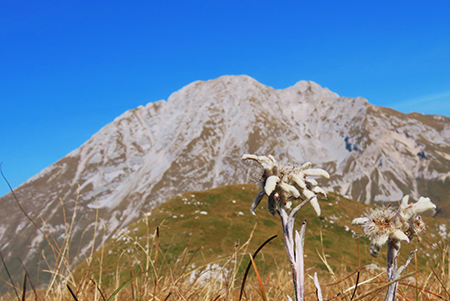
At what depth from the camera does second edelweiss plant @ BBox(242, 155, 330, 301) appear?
92.0 inches

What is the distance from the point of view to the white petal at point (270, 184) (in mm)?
2319

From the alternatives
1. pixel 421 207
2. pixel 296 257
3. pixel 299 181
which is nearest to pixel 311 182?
pixel 299 181

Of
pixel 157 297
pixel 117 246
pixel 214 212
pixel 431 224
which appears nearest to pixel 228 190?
pixel 214 212

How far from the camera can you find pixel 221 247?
27594 mm

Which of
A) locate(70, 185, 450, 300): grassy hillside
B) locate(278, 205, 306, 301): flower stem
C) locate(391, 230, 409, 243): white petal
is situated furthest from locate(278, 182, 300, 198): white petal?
locate(70, 185, 450, 300): grassy hillside

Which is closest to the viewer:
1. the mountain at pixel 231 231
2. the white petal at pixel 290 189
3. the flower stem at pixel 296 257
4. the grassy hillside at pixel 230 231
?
the flower stem at pixel 296 257

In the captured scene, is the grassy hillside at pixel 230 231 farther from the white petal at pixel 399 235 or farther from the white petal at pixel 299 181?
the white petal at pixel 299 181

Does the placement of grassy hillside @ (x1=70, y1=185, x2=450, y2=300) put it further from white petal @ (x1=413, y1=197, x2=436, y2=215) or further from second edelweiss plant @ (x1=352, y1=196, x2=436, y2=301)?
white petal @ (x1=413, y1=197, x2=436, y2=215)

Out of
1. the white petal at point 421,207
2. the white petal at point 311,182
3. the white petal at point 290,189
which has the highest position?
the white petal at point 311,182

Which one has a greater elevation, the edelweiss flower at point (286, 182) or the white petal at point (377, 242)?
the edelweiss flower at point (286, 182)

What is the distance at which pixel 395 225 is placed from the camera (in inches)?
112

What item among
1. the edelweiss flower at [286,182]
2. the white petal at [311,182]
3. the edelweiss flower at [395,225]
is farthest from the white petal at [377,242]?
the white petal at [311,182]

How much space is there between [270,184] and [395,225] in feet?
4.56

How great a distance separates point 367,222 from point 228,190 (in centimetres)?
3991
